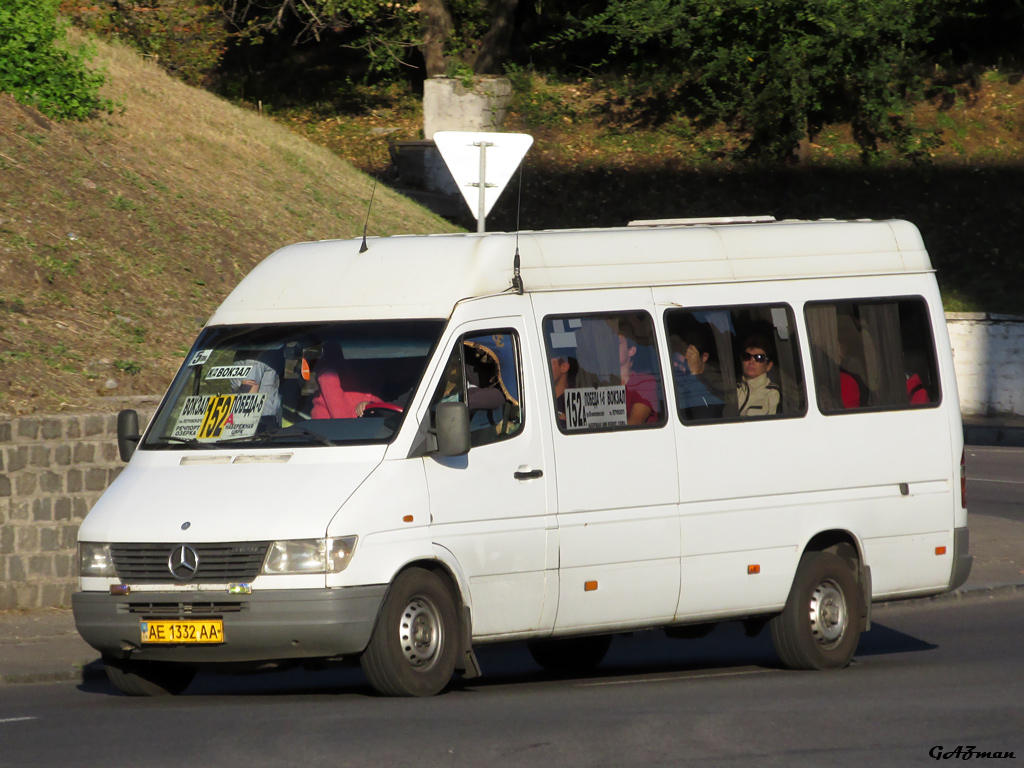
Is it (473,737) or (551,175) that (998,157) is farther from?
(473,737)

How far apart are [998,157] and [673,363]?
26030 millimetres

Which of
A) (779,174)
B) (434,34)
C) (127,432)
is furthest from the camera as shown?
(434,34)

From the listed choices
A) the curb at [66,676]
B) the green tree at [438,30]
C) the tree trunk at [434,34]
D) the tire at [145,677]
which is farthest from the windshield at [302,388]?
the tree trunk at [434,34]

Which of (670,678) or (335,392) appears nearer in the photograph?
(335,392)

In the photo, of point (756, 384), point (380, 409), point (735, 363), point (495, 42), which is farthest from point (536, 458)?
point (495, 42)

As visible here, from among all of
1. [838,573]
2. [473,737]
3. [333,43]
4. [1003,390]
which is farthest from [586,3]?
[473,737]

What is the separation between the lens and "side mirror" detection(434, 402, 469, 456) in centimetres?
844

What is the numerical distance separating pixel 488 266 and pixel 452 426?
1.18m

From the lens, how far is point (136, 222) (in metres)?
19.4

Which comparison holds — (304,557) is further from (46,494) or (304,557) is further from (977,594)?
(977,594)

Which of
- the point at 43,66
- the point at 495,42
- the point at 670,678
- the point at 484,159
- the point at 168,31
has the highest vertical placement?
the point at 495,42

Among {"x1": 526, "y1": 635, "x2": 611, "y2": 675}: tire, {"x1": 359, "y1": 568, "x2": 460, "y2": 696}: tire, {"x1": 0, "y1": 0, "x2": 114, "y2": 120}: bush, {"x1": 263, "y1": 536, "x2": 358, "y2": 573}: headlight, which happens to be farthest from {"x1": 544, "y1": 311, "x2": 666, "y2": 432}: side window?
{"x1": 0, "y1": 0, "x2": 114, "y2": 120}: bush

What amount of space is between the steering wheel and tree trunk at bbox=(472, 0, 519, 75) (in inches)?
1082

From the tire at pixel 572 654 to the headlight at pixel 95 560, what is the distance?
11.0ft
